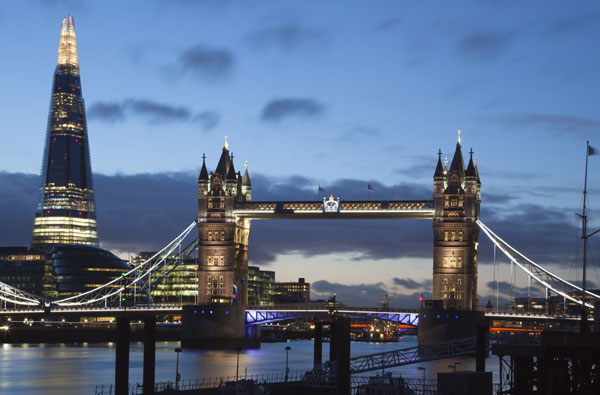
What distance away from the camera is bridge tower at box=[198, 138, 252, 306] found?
169 meters

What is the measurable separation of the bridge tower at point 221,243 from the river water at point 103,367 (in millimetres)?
13054

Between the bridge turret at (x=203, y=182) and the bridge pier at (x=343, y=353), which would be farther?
the bridge turret at (x=203, y=182)

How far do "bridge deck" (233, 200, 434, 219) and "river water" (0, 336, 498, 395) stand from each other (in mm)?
21139

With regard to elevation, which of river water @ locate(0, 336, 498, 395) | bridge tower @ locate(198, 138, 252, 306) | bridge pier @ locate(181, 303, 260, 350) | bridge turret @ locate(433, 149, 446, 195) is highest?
bridge turret @ locate(433, 149, 446, 195)

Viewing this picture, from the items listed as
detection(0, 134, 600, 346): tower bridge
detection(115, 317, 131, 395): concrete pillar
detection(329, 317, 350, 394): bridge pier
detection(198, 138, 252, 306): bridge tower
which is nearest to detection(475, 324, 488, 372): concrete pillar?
detection(329, 317, 350, 394): bridge pier

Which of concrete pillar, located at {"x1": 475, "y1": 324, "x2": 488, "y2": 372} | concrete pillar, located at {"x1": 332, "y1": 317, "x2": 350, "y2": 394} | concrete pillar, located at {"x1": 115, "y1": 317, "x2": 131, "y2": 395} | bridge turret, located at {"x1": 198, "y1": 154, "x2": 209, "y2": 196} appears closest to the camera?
concrete pillar, located at {"x1": 115, "y1": 317, "x2": 131, "y2": 395}

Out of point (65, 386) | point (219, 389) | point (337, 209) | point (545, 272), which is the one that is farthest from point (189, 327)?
point (219, 389)

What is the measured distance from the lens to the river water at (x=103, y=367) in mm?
98688

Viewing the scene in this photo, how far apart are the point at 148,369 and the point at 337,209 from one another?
329 feet

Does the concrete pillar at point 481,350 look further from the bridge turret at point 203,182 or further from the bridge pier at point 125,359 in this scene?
the bridge turret at point 203,182

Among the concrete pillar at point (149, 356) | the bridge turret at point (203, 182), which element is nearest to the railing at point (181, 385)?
the concrete pillar at point (149, 356)

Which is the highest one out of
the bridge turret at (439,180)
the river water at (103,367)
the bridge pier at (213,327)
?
the bridge turret at (439,180)

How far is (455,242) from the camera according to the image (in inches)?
6324

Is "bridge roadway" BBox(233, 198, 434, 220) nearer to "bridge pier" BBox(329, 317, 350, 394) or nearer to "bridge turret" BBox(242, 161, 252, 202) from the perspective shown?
"bridge turret" BBox(242, 161, 252, 202)
